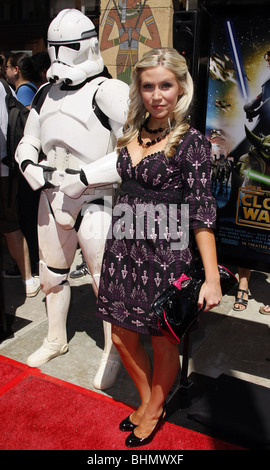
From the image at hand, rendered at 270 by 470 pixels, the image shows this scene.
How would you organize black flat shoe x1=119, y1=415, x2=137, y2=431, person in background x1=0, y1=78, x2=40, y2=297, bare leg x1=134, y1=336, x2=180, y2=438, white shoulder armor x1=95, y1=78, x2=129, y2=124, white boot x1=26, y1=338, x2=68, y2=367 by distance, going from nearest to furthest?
bare leg x1=134, y1=336, x2=180, y2=438 < black flat shoe x1=119, y1=415, x2=137, y2=431 < white shoulder armor x1=95, y1=78, x2=129, y2=124 < white boot x1=26, y1=338, x2=68, y2=367 < person in background x1=0, y1=78, x2=40, y2=297

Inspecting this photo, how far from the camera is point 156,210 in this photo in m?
1.97

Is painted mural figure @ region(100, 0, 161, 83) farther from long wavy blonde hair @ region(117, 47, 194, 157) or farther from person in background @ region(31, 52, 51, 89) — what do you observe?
long wavy blonde hair @ region(117, 47, 194, 157)

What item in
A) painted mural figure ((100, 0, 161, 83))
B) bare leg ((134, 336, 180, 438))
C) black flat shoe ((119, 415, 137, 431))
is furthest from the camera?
painted mural figure ((100, 0, 161, 83))

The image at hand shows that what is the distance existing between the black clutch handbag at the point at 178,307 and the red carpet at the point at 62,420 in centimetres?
71

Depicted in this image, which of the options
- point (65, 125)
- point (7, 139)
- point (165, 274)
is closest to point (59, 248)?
point (65, 125)

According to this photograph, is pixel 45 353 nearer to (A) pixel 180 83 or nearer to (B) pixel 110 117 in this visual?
(B) pixel 110 117

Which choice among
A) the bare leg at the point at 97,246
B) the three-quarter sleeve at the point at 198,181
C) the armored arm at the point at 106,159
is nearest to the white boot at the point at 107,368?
the bare leg at the point at 97,246

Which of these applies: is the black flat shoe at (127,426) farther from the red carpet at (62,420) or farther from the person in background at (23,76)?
the person in background at (23,76)

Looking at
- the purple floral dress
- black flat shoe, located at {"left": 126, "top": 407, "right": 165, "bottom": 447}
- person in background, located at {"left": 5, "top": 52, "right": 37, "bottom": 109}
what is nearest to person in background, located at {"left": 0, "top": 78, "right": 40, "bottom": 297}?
person in background, located at {"left": 5, "top": 52, "right": 37, "bottom": 109}

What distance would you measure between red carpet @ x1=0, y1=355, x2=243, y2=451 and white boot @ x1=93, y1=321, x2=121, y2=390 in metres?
0.08

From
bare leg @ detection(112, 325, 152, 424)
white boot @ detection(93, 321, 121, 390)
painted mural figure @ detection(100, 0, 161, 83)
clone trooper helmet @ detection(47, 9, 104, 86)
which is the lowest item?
white boot @ detection(93, 321, 121, 390)

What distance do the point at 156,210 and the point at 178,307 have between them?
0.42 meters

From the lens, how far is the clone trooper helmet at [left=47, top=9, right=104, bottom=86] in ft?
8.23

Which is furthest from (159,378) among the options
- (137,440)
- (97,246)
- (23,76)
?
(23,76)
